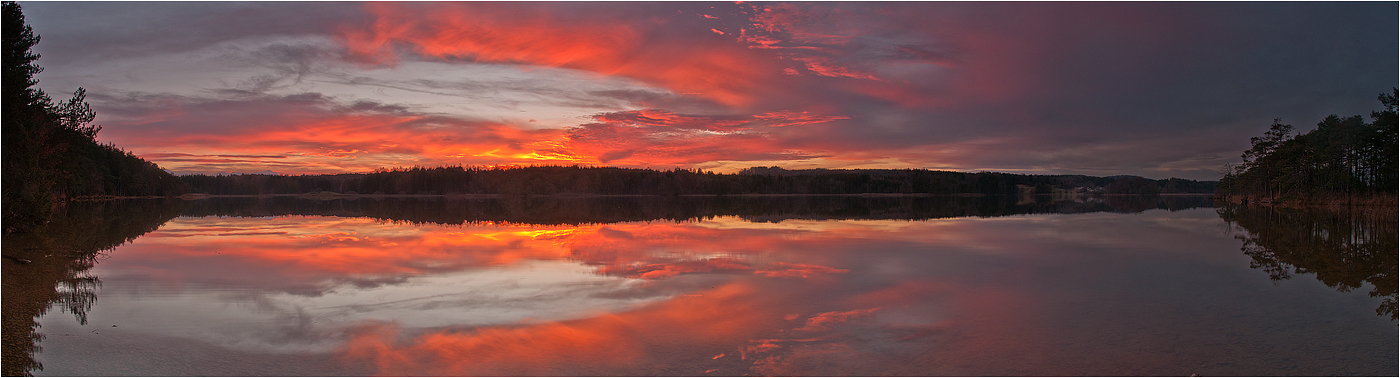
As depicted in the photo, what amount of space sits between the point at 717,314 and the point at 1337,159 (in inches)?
2203

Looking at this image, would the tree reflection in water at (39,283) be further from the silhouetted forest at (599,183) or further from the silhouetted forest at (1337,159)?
the silhouetted forest at (599,183)

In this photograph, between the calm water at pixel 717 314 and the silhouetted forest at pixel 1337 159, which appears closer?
the calm water at pixel 717 314

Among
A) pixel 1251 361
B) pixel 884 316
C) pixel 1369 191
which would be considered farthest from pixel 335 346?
pixel 1369 191

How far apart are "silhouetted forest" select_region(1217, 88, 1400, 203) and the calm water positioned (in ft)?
123

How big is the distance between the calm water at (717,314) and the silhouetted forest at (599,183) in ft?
401

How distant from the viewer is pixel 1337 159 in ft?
141

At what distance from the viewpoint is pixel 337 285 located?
9547 millimetres

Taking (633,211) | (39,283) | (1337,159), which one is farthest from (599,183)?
(39,283)

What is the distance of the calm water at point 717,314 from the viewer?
550 cm

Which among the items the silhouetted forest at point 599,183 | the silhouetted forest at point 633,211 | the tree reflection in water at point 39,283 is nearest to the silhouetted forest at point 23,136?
the tree reflection in water at point 39,283

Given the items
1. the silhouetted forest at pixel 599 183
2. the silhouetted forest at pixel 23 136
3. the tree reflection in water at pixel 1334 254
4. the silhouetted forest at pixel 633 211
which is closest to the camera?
the tree reflection in water at pixel 1334 254

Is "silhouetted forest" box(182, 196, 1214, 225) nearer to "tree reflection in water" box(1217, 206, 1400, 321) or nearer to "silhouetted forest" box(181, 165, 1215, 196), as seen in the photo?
"tree reflection in water" box(1217, 206, 1400, 321)

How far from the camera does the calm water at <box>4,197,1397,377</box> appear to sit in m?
5.50

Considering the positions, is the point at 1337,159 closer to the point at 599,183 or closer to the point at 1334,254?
the point at 1334,254
